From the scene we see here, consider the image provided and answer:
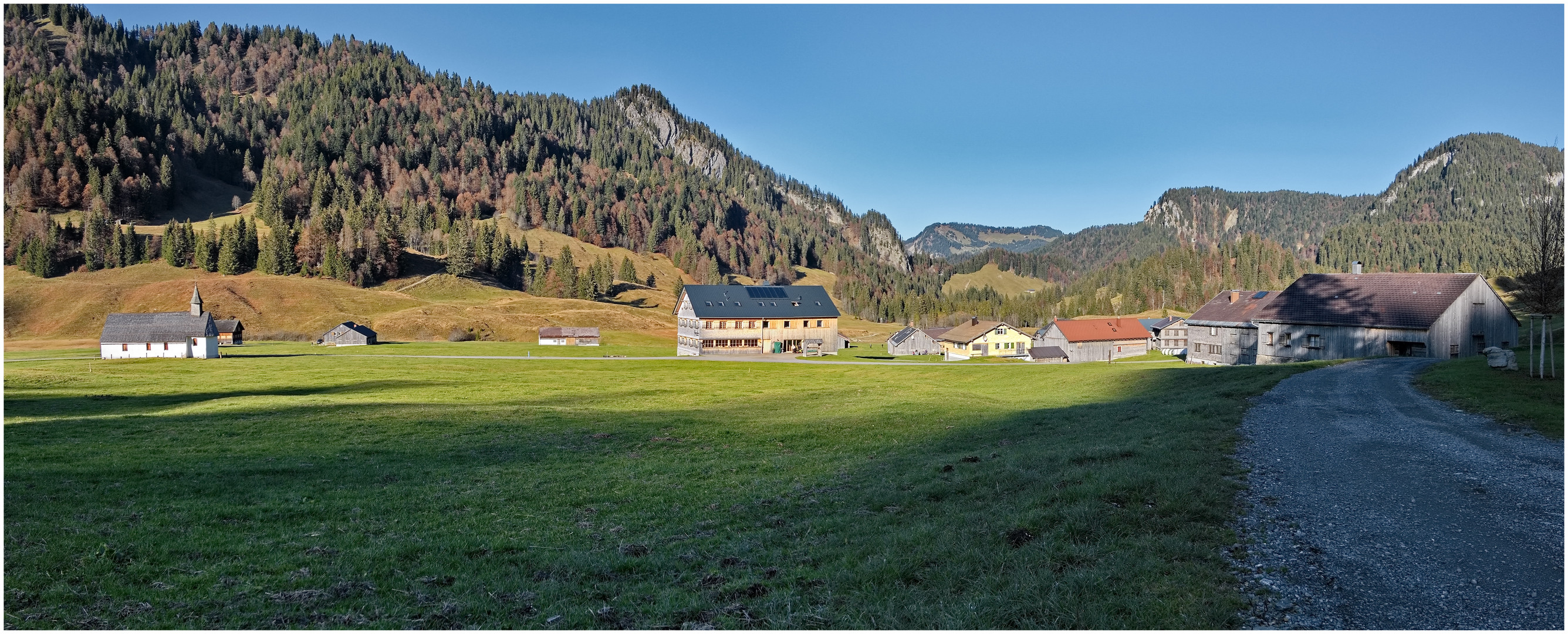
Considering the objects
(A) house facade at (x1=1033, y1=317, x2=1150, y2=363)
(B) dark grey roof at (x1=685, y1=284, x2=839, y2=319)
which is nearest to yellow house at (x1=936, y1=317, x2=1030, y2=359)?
(A) house facade at (x1=1033, y1=317, x2=1150, y2=363)

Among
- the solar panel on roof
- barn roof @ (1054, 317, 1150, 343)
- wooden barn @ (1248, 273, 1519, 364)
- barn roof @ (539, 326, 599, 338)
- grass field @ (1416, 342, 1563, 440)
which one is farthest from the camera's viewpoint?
barn roof @ (539, 326, 599, 338)

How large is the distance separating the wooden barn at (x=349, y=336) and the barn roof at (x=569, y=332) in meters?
28.8

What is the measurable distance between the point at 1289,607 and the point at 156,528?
21.4m

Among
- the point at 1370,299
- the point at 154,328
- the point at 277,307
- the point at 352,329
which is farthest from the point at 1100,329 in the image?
the point at 277,307

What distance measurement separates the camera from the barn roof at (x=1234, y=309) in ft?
240

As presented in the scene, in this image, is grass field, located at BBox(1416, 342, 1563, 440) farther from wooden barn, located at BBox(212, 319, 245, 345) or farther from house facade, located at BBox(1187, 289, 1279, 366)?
wooden barn, located at BBox(212, 319, 245, 345)

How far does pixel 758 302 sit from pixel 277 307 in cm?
9851

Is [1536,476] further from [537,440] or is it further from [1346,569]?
[537,440]

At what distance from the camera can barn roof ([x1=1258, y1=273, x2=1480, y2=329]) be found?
5675cm

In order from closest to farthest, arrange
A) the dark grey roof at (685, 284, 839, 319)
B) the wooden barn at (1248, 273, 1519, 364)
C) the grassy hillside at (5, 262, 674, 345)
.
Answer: the wooden barn at (1248, 273, 1519, 364), the dark grey roof at (685, 284, 839, 319), the grassy hillside at (5, 262, 674, 345)

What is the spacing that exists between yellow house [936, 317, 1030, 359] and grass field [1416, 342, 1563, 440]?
89493mm

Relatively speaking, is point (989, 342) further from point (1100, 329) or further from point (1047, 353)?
point (1100, 329)

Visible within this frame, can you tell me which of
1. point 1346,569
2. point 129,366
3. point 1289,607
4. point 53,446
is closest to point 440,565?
point 1289,607

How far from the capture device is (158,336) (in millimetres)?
84312
